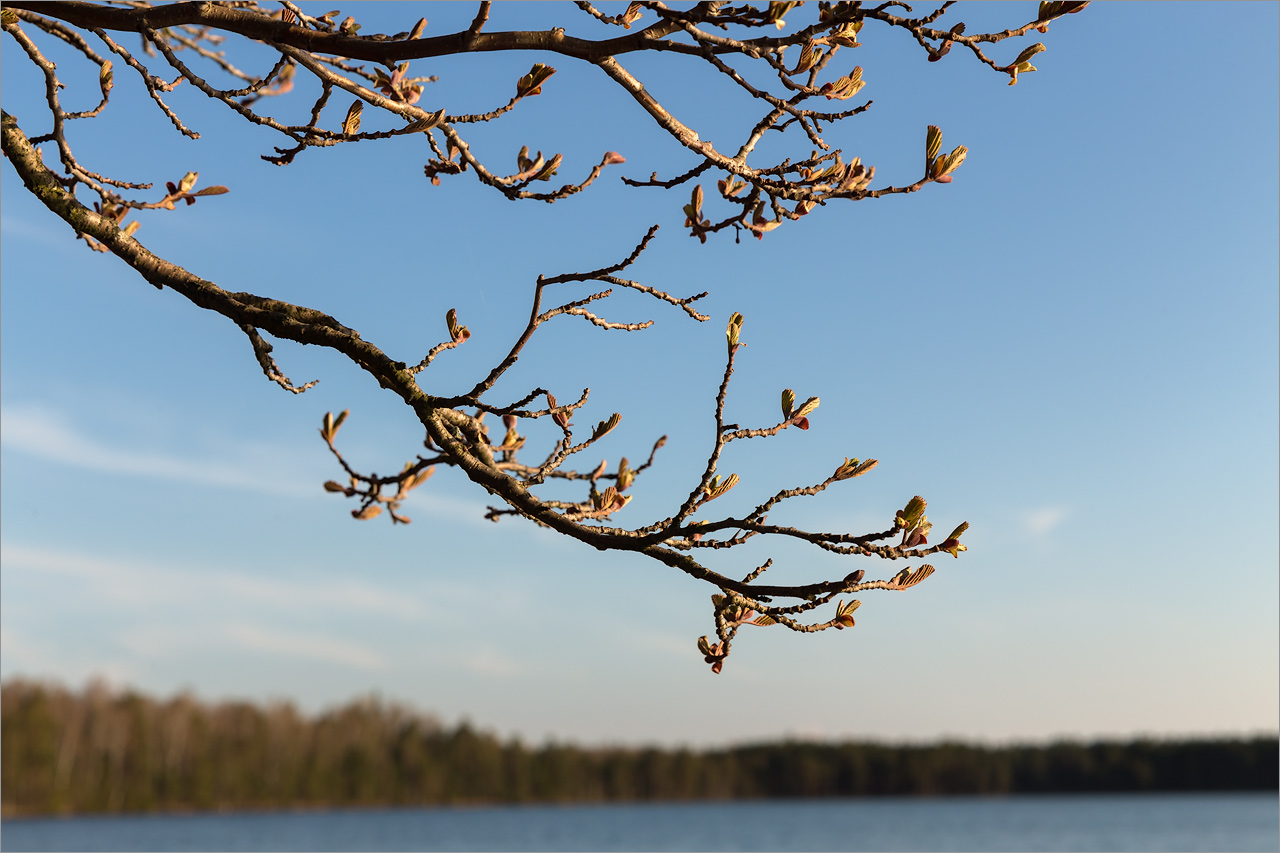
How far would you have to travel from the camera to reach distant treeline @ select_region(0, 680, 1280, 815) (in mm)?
55844

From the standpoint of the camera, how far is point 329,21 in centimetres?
379

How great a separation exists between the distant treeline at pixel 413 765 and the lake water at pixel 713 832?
244 centimetres

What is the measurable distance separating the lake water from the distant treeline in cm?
244

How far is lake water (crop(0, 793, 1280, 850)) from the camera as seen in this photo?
5428 centimetres

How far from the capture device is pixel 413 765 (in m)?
71.8

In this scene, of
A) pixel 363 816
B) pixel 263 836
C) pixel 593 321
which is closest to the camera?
pixel 593 321

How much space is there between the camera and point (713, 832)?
71125mm

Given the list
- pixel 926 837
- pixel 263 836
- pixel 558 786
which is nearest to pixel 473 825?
pixel 558 786

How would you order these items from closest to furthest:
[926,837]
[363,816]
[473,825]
→ [926,837]
[473,825]
[363,816]

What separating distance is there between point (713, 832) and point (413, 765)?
20.9 meters

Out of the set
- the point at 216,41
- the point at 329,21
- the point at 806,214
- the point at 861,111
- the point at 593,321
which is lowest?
the point at 593,321

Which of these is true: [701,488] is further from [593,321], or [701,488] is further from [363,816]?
[363,816]

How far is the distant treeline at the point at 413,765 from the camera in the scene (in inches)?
2199

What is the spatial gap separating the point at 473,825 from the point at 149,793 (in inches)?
1241
